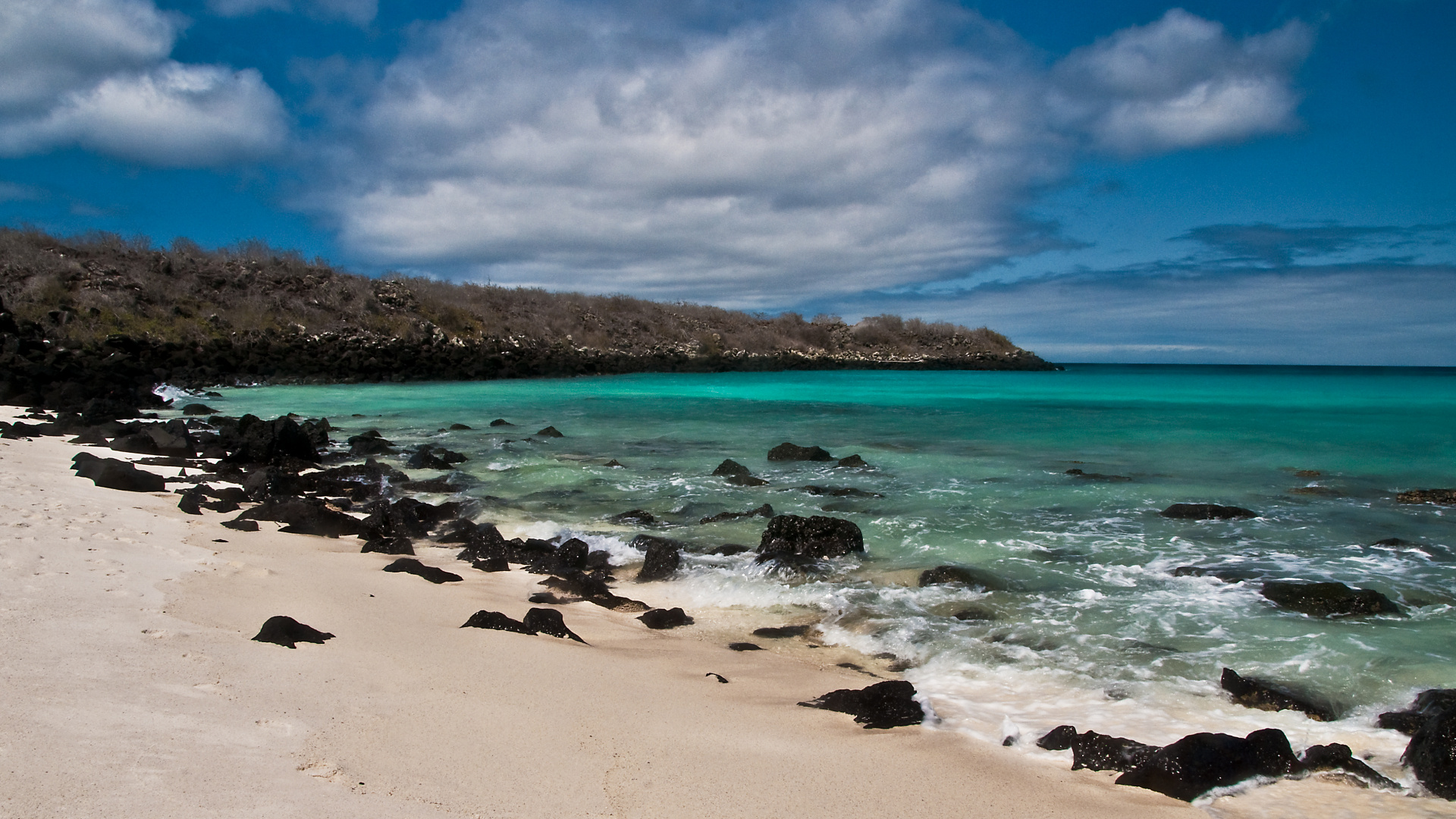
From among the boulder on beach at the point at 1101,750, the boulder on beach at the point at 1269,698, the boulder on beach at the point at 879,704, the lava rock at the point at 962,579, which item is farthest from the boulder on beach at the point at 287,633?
the boulder on beach at the point at 1269,698

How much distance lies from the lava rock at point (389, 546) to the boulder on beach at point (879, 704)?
13.5ft

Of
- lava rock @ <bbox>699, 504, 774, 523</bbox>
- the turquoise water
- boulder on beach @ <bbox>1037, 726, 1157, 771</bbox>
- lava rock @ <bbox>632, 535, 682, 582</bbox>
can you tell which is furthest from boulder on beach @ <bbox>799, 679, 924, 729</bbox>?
lava rock @ <bbox>699, 504, 774, 523</bbox>

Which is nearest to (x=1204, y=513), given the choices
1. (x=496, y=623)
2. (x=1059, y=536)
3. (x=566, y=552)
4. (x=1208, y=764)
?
(x=1059, y=536)

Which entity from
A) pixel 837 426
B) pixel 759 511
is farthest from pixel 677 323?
pixel 759 511

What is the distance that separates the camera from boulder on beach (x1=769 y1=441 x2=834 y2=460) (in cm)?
1253

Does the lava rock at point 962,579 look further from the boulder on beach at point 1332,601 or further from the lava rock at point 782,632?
the boulder on beach at point 1332,601

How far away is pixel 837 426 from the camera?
18531 mm

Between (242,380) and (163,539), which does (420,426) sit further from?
(242,380)

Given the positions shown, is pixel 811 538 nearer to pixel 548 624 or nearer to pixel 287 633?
pixel 548 624

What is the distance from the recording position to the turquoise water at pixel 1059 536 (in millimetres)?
4152

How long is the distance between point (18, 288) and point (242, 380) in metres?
8.60

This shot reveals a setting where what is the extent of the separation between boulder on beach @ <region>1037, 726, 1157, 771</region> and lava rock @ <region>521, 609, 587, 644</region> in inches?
98.4

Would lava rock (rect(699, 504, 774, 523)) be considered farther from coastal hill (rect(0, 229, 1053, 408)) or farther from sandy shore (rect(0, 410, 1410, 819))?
coastal hill (rect(0, 229, 1053, 408))

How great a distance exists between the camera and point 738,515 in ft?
27.1
